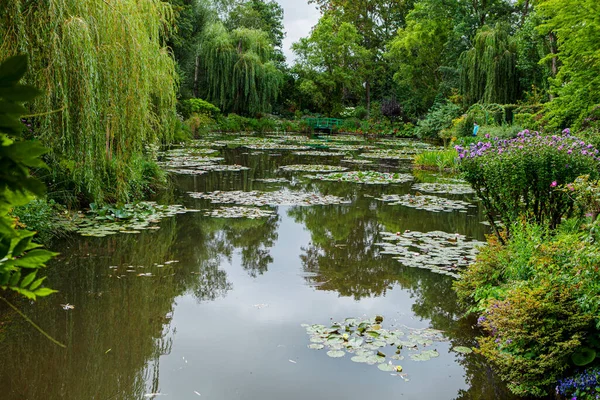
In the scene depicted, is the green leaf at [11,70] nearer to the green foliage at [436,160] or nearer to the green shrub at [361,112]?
the green foliage at [436,160]

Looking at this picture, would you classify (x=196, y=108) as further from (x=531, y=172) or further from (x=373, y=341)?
(x=373, y=341)

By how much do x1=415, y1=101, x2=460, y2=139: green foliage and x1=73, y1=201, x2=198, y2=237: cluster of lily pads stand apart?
2061 cm

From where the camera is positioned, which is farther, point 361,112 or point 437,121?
point 361,112

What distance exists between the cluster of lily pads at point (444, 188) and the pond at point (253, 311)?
7.70 ft

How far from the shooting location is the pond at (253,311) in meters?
3.24

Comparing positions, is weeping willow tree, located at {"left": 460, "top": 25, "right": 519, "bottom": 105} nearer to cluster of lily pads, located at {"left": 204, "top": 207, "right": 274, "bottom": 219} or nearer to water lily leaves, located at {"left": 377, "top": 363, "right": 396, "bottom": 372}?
cluster of lily pads, located at {"left": 204, "top": 207, "right": 274, "bottom": 219}

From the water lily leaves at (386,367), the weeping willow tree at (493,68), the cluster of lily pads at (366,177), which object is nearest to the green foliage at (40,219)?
the water lily leaves at (386,367)

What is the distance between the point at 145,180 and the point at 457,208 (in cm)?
596

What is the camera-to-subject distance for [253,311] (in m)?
4.43

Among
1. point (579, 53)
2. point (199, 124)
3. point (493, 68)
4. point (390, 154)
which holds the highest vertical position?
point (493, 68)

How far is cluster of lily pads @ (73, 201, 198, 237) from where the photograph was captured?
6.54m

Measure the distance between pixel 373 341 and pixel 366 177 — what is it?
8988 mm

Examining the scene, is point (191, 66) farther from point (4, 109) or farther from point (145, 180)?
point (4, 109)

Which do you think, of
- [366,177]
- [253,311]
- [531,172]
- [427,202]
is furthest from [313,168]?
[253,311]
